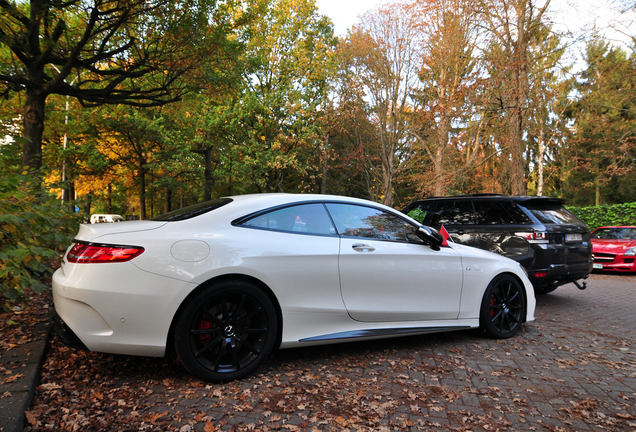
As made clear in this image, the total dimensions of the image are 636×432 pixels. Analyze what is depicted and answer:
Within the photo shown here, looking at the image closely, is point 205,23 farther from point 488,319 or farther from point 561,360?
point 561,360

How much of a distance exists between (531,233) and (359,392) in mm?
4262

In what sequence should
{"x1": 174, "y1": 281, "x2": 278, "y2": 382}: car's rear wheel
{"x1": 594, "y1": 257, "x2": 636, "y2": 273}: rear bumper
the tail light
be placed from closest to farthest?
the tail light → {"x1": 174, "y1": 281, "x2": 278, "y2": 382}: car's rear wheel → {"x1": 594, "y1": 257, "x2": 636, "y2": 273}: rear bumper

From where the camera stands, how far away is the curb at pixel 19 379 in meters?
2.30

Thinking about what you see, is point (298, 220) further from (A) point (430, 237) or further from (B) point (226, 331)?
(A) point (430, 237)

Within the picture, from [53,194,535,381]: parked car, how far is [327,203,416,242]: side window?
1 centimetres

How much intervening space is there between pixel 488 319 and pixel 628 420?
1.82 m

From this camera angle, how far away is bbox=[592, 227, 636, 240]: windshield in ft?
38.9

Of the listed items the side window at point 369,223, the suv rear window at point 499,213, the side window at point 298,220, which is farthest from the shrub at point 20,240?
the suv rear window at point 499,213

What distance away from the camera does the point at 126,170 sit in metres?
26.5

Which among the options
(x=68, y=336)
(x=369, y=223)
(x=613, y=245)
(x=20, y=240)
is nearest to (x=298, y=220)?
(x=369, y=223)

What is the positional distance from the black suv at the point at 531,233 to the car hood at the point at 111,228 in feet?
16.6

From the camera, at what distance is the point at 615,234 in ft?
40.1

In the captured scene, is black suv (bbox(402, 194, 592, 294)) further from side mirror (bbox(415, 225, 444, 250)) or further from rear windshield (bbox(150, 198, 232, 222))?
rear windshield (bbox(150, 198, 232, 222))

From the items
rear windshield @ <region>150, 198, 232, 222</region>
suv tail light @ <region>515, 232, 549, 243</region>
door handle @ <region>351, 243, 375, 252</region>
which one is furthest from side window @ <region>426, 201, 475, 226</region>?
rear windshield @ <region>150, 198, 232, 222</region>
